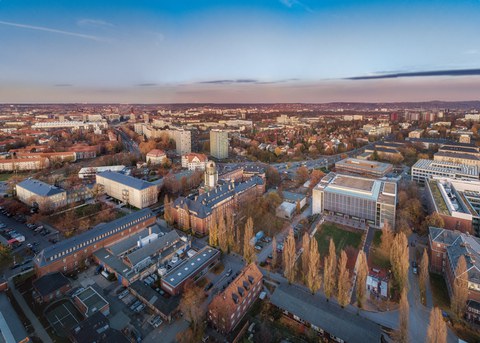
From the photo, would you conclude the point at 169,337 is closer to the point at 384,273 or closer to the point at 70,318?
the point at 70,318

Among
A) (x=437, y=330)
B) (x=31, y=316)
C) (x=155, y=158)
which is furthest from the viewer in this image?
(x=155, y=158)

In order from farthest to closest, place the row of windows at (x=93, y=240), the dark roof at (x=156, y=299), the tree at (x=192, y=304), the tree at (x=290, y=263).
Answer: the row of windows at (x=93, y=240) < the tree at (x=290, y=263) < the dark roof at (x=156, y=299) < the tree at (x=192, y=304)

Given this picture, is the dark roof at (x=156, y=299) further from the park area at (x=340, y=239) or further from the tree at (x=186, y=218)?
the park area at (x=340, y=239)

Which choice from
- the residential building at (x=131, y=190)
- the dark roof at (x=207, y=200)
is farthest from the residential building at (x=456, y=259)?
the residential building at (x=131, y=190)

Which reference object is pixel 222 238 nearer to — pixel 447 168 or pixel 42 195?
pixel 42 195

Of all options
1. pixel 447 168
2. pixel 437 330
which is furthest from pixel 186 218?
pixel 447 168

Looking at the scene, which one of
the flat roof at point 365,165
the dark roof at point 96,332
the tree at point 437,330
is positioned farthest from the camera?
the flat roof at point 365,165
